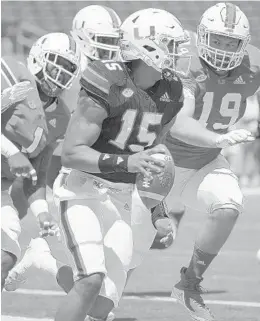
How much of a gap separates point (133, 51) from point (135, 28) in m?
0.14

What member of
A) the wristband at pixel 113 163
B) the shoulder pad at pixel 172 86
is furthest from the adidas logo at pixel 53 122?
the wristband at pixel 113 163

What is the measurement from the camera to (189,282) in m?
5.70

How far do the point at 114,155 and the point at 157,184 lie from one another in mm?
316

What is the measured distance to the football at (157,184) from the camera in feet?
14.2

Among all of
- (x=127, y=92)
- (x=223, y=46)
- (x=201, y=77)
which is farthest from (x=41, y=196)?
(x=127, y=92)

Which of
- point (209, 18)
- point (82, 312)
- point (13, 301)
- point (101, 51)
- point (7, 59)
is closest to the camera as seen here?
point (82, 312)

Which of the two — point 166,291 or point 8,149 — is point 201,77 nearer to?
point 8,149

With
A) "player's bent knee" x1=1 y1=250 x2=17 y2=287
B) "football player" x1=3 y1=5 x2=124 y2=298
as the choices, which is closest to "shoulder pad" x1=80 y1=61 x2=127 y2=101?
"player's bent knee" x1=1 y1=250 x2=17 y2=287

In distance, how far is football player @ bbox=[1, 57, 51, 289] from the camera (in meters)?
5.23

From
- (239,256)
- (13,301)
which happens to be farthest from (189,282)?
(239,256)

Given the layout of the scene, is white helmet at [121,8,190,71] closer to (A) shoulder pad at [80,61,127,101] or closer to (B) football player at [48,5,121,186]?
(A) shoulder pad at [80,61,127,101]

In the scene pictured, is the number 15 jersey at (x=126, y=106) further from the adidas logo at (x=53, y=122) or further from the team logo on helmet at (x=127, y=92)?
the adidas logo at (x=53, y=122)

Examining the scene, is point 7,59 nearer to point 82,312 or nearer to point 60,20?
point 82,312

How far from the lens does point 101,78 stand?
13.9 ft
